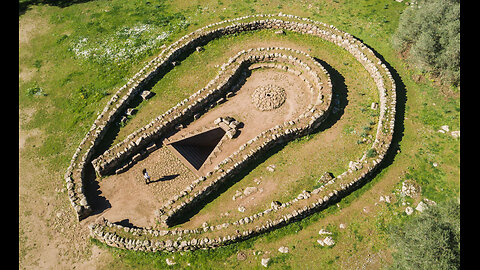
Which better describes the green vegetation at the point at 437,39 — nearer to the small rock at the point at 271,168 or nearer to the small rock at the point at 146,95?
the small rock at the point at 271,168

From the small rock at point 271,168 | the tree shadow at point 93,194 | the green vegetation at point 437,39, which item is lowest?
the tree shadow at point 93,194

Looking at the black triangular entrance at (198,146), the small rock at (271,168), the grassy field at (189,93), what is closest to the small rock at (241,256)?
the grassy field at (189,93)

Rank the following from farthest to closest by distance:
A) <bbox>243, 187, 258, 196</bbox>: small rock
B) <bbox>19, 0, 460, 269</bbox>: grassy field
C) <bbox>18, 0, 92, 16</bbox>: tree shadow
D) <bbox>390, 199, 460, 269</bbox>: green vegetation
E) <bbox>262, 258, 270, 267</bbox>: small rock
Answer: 1. <bbox>18, 0, 92, 16</bbox>: tree shadow
2. <bbox>243, 187, 258, 196</bbox>: small rock
3. <bbox>19, 0, 460, 269</bbox>: grassy field
4. <bbox>262, 258, 270, 267</bbox>: small rock
5. <bbox>390, 199, 460, 269</bbox>: green vegetation

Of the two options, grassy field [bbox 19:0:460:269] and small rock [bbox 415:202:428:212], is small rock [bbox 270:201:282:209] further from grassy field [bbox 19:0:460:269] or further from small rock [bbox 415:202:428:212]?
small rock [bbox 415:202:428:212]

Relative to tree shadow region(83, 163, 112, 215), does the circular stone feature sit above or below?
above

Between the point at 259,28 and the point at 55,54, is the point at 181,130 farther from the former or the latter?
→ the point at 55,54

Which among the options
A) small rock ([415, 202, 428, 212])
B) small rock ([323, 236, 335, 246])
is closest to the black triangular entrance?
small rock ([323, 236, 335, 246])
